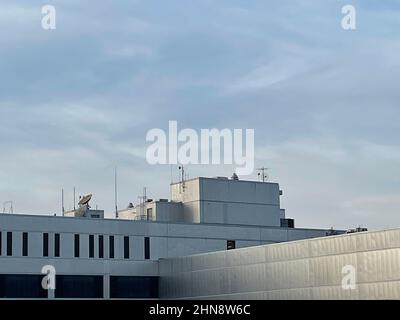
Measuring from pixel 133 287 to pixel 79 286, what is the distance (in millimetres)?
5459

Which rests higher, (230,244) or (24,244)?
(230,244)

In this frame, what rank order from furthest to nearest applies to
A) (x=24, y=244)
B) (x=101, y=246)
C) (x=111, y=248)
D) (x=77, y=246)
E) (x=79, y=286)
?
1. (x=111, y=248)
2. (x=101, y=246)
3. (x=77, y=246)
4. (x=79, y=286)
5. (x=24, y=244)

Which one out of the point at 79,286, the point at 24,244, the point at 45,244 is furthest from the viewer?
the point at 79,286

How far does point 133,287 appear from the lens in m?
89.8

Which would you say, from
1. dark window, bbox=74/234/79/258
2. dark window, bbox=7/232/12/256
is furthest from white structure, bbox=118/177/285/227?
dark window, bbox=7/232/12/256

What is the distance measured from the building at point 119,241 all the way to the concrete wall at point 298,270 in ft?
20.1

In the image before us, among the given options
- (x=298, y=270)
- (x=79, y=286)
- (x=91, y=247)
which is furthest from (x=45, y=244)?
(x=298, y=270)

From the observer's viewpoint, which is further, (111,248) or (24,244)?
(111,248)

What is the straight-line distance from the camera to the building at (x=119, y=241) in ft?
282

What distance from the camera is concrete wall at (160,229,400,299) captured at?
199 feet

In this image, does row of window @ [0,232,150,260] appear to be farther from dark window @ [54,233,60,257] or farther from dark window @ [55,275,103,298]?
dark window @ [55,275,103,298]

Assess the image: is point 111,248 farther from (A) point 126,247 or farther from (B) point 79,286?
(B) point 79,286

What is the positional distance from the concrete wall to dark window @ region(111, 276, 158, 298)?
3177 mm
